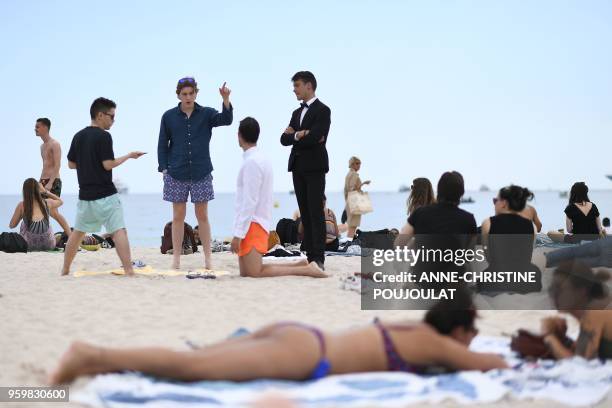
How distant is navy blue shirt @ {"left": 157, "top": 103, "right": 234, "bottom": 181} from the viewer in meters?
Answer: 8.23

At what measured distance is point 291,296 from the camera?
259 inches

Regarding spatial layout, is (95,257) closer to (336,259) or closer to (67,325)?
(336,259)

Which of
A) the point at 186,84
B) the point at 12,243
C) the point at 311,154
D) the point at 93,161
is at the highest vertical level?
the point at 186,84

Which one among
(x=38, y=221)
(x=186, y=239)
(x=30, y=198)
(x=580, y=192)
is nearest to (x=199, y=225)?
(x=186, y=239)

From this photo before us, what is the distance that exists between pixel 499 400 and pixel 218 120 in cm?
530

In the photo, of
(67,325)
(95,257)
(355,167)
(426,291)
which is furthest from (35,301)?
(355,167)

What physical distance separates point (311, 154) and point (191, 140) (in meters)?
1.35

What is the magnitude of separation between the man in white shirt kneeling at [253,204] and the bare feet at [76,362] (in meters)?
3.86

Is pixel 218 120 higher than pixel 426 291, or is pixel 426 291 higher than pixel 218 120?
pixel 218 120

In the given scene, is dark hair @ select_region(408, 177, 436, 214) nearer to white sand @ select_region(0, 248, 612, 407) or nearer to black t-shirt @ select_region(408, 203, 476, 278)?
white sand @ select_region(0, 248, 612, 407)

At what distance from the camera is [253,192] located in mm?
7531

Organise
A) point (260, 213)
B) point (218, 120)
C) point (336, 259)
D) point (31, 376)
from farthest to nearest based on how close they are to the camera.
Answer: point (336, 259) < point (218, 120) < point (260, 213) < point (31, 376)

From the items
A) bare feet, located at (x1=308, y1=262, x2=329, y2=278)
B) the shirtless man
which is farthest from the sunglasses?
the shirtless man

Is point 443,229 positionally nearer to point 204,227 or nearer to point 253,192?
point 253,192
